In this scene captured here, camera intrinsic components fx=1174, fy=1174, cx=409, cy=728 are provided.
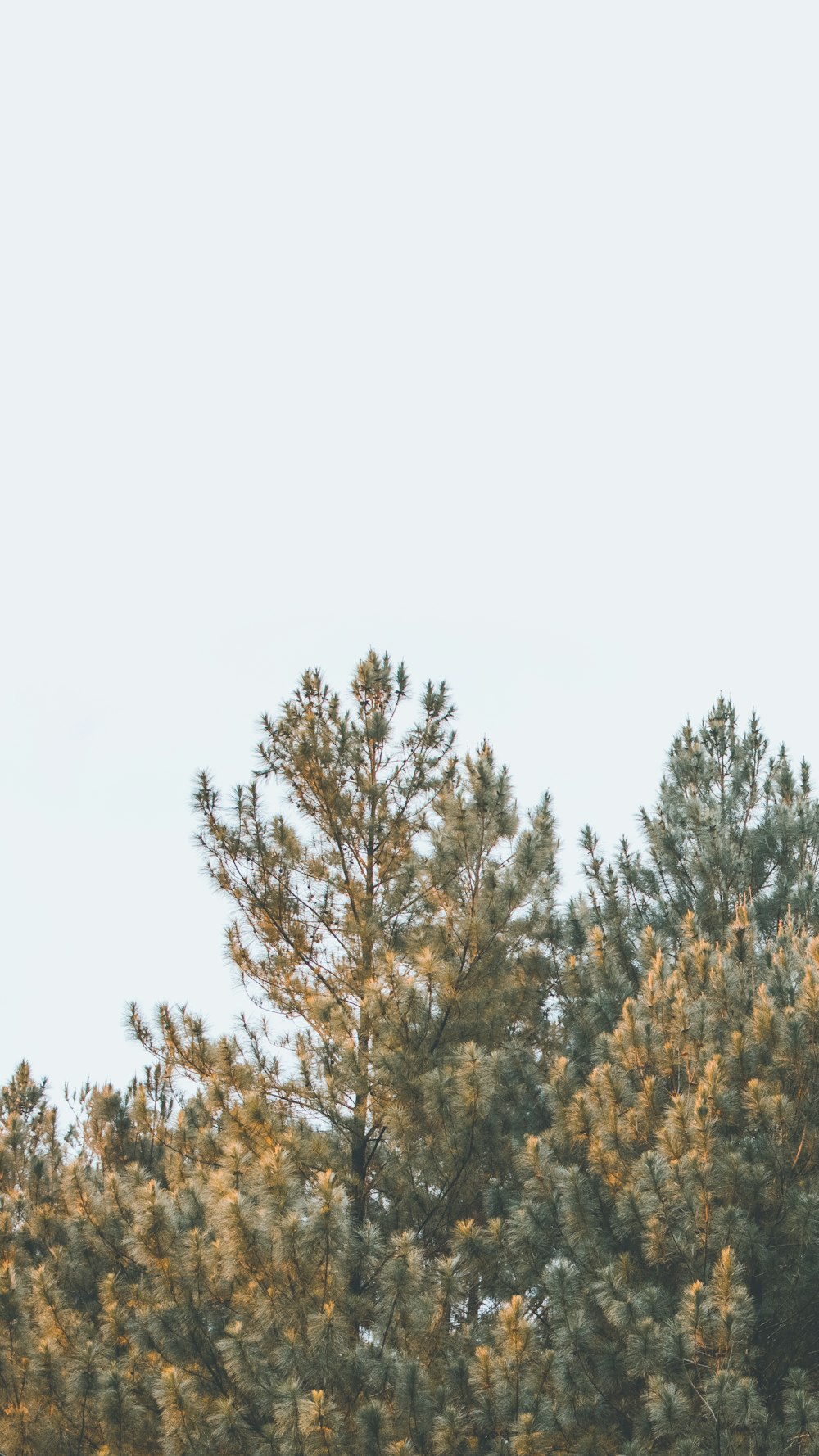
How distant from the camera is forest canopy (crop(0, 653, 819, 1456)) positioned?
17.9 feet

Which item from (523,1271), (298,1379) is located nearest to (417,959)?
(523,1271)

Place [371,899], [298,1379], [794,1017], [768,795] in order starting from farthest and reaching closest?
[768,795] < [371,899] < [794,1017] < [298,1379]

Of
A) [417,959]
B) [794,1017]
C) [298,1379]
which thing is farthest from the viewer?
[417,959]

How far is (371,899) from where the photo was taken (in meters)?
8.44

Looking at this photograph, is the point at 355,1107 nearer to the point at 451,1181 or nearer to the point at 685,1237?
the point at 451,1181

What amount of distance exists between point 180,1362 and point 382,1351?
1.09m

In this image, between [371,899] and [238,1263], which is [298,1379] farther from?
[371,899]

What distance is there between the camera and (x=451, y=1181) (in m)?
7.05

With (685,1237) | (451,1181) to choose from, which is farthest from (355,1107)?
(685,1237)

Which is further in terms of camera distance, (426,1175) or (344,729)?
(344,729)

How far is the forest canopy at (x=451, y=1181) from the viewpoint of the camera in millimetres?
5453

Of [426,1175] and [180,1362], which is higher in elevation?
[426,1175]

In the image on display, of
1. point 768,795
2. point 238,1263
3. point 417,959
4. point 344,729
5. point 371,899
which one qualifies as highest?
point 344,729

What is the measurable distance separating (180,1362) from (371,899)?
10.8 ft
